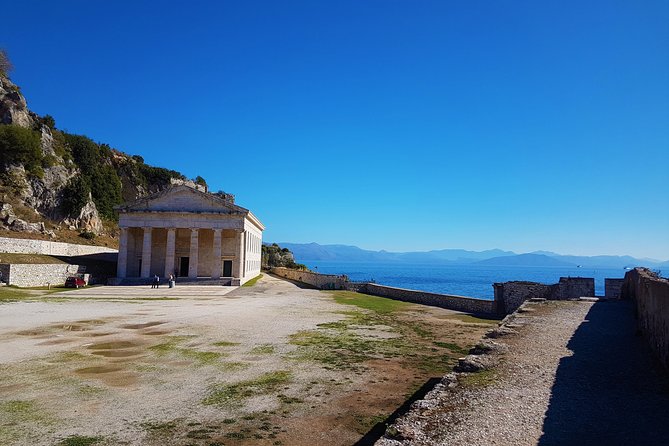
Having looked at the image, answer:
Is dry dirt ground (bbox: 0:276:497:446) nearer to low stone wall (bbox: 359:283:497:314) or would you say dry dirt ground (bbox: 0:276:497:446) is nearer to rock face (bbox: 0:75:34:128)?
low stone wall (bbox: 359:283:497:314)

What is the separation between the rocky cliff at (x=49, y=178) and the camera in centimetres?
5856

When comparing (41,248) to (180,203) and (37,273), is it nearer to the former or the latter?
(37,273)

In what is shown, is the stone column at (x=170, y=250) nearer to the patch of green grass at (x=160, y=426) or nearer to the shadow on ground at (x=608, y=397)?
the patch of green grass at (x=160, y=426)

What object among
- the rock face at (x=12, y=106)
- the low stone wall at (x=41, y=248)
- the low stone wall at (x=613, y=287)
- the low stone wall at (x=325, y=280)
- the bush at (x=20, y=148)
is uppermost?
the rock face at (x=12, y=106)

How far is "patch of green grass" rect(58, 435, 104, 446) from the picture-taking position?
716cm

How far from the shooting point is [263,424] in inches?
324

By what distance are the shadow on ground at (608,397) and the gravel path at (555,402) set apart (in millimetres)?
14

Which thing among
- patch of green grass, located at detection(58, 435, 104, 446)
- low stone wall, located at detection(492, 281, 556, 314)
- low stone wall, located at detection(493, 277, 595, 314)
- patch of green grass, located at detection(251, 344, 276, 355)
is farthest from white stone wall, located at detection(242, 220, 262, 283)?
patch of green grass, located at detection(58, 435, 104, 446)

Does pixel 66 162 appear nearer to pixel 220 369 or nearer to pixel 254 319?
pixel 254 319

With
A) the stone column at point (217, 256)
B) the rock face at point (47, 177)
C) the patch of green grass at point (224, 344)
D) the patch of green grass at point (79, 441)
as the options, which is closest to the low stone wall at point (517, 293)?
the patch of green grass at point (224, 344)

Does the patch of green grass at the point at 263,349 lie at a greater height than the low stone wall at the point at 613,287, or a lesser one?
lesser

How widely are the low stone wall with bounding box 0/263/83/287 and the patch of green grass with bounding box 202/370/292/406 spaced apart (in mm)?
34996

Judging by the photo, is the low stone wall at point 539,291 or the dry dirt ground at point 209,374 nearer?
the dry dirt ground at point 209,374

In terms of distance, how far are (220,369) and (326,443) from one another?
554 centimetres
